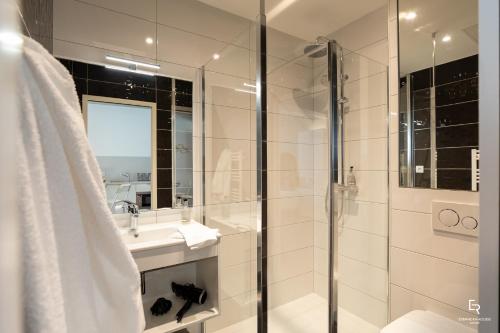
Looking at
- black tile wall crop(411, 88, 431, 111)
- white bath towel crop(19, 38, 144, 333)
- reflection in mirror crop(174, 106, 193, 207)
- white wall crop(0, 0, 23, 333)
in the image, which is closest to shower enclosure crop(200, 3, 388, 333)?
reflection in mirror crop(174, 106, 193, 207)

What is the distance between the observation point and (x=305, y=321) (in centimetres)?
194

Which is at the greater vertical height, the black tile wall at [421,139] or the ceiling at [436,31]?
the ceiling at [436,31]

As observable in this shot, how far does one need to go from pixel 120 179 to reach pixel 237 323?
4.43ft

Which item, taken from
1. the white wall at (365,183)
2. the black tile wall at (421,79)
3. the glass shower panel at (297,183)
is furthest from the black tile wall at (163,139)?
the black tile wall at (421,79)

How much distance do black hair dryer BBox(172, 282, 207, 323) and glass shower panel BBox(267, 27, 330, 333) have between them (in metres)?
0.54

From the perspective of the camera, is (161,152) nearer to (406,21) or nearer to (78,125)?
(78,125)

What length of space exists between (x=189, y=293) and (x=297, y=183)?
1.17 metres

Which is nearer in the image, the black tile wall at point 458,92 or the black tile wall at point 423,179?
the black tile wall at point 458,92

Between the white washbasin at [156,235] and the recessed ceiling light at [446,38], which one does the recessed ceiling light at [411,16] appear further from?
the white washbasin at [156,235]

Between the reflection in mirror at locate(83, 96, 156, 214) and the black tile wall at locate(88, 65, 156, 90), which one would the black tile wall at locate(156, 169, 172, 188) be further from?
the black tile wall at locate(88, 65, 156, 90)

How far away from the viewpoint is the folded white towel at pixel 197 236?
4.44ft

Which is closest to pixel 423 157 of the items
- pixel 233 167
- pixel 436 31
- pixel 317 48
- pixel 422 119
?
pixel 422 119

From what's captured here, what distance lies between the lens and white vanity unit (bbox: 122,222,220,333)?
1.26 meters

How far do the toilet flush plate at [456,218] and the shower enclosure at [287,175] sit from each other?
398 mm
